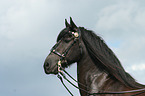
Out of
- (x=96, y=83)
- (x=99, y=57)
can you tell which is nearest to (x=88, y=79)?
(x=96, y=83)

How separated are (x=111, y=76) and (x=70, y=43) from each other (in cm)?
166

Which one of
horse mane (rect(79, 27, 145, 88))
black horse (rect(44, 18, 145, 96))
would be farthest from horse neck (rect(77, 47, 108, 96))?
horse mane (rect(79, 27, 145, 88))

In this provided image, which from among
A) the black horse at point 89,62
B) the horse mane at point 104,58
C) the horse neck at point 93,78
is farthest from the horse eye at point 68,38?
the horse neck at point 93,78

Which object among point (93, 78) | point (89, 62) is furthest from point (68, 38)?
point (93, 78)

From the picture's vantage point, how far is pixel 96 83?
7461 mm

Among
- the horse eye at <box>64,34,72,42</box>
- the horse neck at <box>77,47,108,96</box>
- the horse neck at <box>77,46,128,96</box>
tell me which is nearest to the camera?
the horse neck at <box>77,46,128,96</box>

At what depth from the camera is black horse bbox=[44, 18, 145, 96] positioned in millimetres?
7344

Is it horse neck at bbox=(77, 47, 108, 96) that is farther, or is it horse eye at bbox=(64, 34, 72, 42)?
horse eye at bbox=(64, 34, 72, 42)

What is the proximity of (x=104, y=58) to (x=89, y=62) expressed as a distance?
1.60 feet

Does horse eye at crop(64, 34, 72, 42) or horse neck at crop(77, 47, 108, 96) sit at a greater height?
horse eye at crop(64, 34, 72, 42)

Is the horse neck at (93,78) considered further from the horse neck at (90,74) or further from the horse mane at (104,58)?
the horse mane at (104,58)

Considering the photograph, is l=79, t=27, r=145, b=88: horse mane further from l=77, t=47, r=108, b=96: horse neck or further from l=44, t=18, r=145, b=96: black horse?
l=77, t=47, r=108, b=96: horse neck

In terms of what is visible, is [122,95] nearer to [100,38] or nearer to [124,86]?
[124,86]

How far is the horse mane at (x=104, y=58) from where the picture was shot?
7465 millimetres
